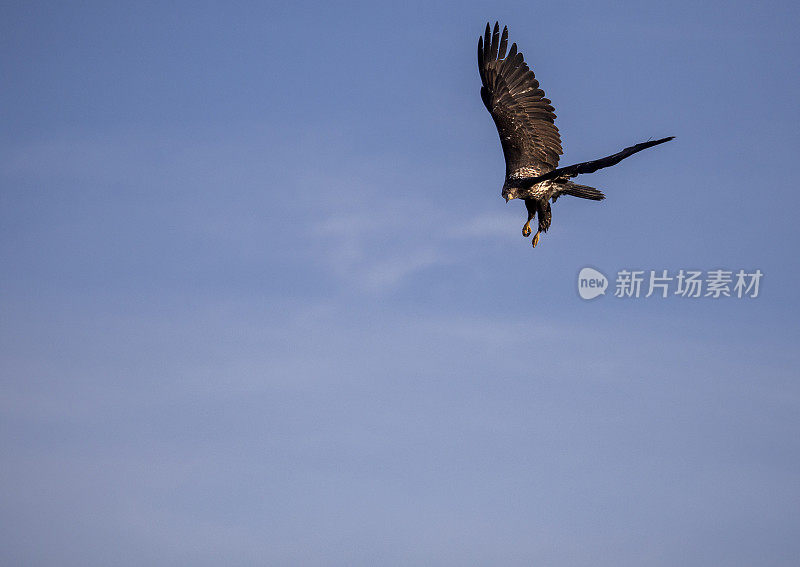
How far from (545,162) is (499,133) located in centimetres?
133

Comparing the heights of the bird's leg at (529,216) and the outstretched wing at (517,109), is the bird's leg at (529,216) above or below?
below

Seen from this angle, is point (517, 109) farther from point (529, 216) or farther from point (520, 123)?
point (529, 216)

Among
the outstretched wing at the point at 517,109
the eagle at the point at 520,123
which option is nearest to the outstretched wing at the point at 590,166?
the eagle at the point at 520,123

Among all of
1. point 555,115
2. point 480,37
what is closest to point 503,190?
point 555,115

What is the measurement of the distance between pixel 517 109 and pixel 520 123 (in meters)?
0.36

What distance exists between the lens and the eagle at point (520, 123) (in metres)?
20.1

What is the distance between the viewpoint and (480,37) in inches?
901

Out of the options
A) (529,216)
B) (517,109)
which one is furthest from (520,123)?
(529,216)

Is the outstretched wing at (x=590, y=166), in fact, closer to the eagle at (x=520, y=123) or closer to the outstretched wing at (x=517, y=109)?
the eagle at (x=520, y=123)

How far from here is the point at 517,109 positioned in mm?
22391

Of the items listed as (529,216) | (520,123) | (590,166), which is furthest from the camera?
(520,123)

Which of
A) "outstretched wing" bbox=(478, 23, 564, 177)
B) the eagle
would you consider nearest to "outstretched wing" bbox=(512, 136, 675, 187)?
the eagle

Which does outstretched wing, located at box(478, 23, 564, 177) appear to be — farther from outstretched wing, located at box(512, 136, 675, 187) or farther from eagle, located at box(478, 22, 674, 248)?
outstretched wing, located at box(512, 136, 675, 187)

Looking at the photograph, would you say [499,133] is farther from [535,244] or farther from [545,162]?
[535,244]
